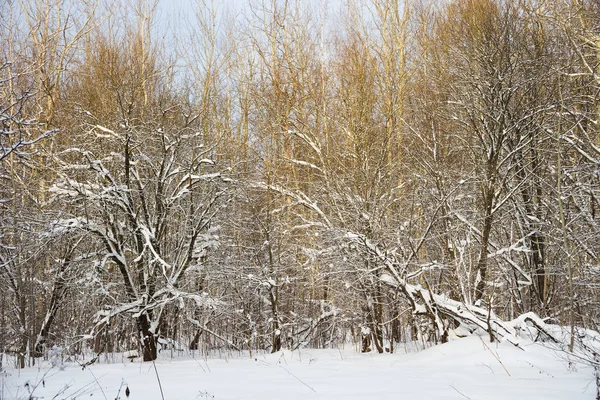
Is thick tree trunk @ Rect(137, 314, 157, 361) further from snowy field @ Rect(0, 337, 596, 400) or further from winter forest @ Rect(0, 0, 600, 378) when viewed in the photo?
snowy field @ Rect(0, 337, 596, 400)

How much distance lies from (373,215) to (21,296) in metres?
5.99

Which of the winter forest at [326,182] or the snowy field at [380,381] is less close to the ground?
the winter forest at [326,182]

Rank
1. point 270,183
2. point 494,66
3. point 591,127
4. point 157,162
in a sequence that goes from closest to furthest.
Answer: point 494,66 → point 591,127 → point 157,162 → point 270,183

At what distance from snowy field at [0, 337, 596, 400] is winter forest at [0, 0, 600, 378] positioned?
0.52 metres

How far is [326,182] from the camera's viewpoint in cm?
904

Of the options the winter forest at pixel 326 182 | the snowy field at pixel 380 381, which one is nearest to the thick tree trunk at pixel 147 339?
the winter forest at pixel 326 182

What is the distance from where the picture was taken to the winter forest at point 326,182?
23.4 ft

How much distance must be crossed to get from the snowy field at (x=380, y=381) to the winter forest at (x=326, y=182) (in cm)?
52

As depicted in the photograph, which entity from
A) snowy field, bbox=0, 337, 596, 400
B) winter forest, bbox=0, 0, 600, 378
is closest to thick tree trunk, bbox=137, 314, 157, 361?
winter forest, bbox=0, 0, 600, 378

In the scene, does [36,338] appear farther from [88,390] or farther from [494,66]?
[494,66]

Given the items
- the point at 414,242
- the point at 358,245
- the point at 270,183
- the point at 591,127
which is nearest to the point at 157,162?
the point at 270,183

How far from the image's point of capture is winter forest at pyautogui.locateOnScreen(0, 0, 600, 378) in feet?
23.4

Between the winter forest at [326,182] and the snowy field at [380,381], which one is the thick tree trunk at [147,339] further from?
the snowy field at [380,381]

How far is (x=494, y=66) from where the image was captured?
709 cm
